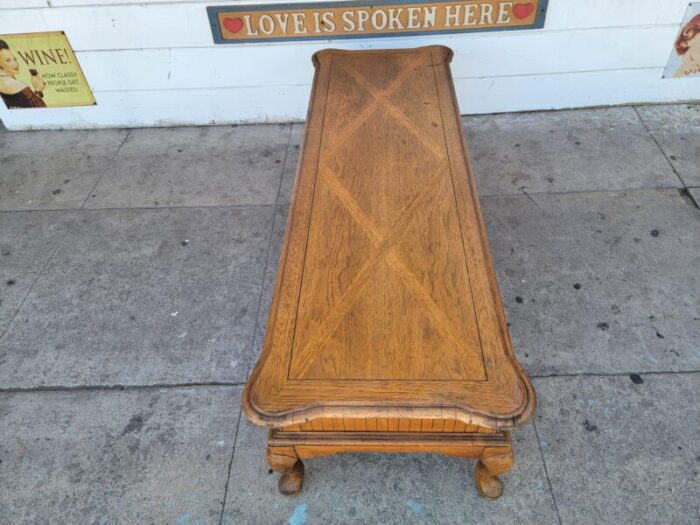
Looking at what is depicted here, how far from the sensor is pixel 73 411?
257cm

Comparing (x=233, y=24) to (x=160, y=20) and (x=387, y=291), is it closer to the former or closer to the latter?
(x=160, y=20)

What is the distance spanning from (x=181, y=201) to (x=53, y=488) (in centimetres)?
209

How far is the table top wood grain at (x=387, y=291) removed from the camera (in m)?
1.70

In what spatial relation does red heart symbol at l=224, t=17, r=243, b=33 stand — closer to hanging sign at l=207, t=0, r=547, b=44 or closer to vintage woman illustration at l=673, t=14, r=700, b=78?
hanging sign at l=207, t=0, r=547, b=44

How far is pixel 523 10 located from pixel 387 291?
289cm

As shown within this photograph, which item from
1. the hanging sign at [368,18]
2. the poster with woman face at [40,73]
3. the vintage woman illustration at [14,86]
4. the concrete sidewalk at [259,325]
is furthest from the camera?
the vintage woman illustration at [14,86]

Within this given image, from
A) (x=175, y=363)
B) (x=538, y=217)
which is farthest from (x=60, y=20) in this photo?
(x=538, y=217)

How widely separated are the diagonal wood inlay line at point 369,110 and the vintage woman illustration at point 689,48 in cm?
217

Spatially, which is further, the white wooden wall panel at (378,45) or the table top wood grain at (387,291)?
the white wooden wall panel at (378,45)

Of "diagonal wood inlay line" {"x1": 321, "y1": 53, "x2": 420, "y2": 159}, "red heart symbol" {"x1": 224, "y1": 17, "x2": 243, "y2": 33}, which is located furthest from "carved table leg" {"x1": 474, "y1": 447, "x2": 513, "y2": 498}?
"red heart symbol" {"x1": 224, "y1": 17, "x2": 243, "y2": 33}

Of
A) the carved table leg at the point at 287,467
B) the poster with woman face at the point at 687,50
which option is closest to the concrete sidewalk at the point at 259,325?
the carved table leg at the point at 287,467

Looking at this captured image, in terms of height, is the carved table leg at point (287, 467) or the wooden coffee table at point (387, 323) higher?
the wooden coffee table at point (387, 323)

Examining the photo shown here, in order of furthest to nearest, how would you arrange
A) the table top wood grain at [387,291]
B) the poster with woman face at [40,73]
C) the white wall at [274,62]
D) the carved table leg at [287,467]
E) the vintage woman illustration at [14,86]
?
the vintage woman illustration at [14,86]
the poster with woman face at [40,73]
the white wall at [274,62]
the carved table leg at [287,467]
the table top wood grain at [387,291]

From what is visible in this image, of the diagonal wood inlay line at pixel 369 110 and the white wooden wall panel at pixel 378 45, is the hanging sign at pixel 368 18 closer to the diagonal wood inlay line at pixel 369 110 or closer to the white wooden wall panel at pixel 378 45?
the white wooden wall panel at pixel 378 45
